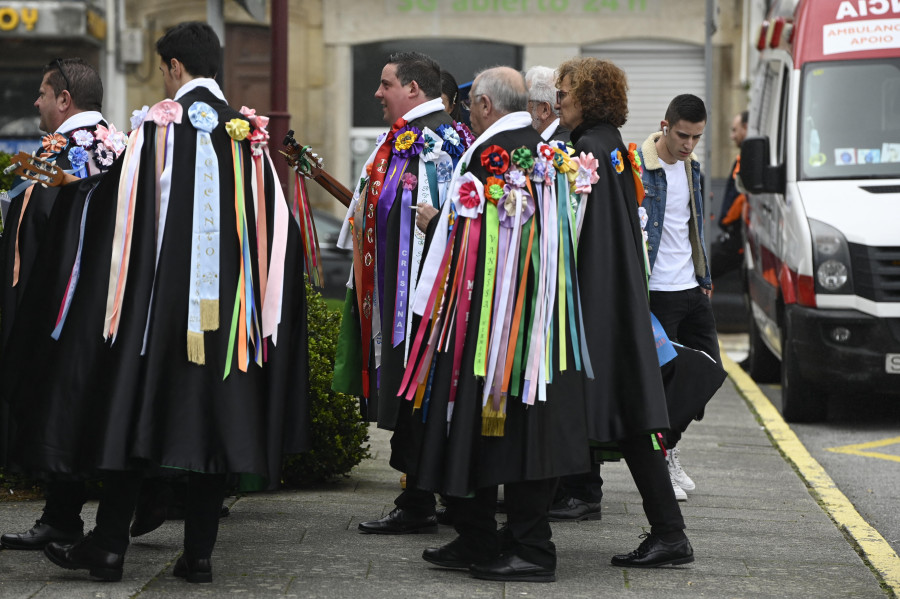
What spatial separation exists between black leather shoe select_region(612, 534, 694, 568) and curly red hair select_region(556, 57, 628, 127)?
5.04 ft

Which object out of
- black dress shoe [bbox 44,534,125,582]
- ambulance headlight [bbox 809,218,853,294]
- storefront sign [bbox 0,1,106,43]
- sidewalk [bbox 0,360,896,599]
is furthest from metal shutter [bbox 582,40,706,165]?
black dress shoe [bbox 44,534,125,582]

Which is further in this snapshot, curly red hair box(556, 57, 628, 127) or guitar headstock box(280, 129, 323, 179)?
guitar headstock box(280, 129, 323, 179)

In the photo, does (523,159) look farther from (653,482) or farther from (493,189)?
(653,482)

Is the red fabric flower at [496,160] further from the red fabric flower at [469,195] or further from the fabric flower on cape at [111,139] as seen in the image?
the fabric flower on cape at [111,139]

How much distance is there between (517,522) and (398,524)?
0.93 meters

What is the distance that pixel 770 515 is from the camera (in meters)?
6.39

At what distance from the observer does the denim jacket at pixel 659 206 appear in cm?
645

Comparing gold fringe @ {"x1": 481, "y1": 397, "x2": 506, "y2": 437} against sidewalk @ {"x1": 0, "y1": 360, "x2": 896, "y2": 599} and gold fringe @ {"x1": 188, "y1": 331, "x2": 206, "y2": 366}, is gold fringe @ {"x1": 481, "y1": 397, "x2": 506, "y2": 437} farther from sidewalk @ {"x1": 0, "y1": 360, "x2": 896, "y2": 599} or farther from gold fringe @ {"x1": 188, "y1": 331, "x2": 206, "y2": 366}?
gold fringe @ {"x1": 188, "y1": 331, "x2": 206, "y2": 366}

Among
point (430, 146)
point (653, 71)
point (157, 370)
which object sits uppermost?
point (653, 71)

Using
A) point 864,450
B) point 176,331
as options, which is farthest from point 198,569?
point 864,450

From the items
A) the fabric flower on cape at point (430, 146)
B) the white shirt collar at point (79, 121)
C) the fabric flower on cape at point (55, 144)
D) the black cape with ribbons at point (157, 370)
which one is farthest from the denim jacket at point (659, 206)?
the fabric flower on cape at point (55, 144)

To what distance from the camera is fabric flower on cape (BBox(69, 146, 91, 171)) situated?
17.6ft

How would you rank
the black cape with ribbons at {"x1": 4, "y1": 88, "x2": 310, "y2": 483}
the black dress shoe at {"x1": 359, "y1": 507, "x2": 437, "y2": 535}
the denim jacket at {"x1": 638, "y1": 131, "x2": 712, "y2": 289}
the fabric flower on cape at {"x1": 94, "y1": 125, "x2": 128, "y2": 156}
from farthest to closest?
the denim jacket at {"x1": 638, "y1": 131, "x2": 712, "y2": 289}
the black dress shoe at {"x1": 359, "y1": 507, "x2": 437, "y2": 535}
the fabric flower on cape at {"x1": 94, "y1": 125, "x2": 128, "y2": 156}
the black cape with ribbons at {"x1": 4, "y1": 88, "x2": 310, "y2": 483}

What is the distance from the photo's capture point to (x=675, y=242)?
6.54 m
